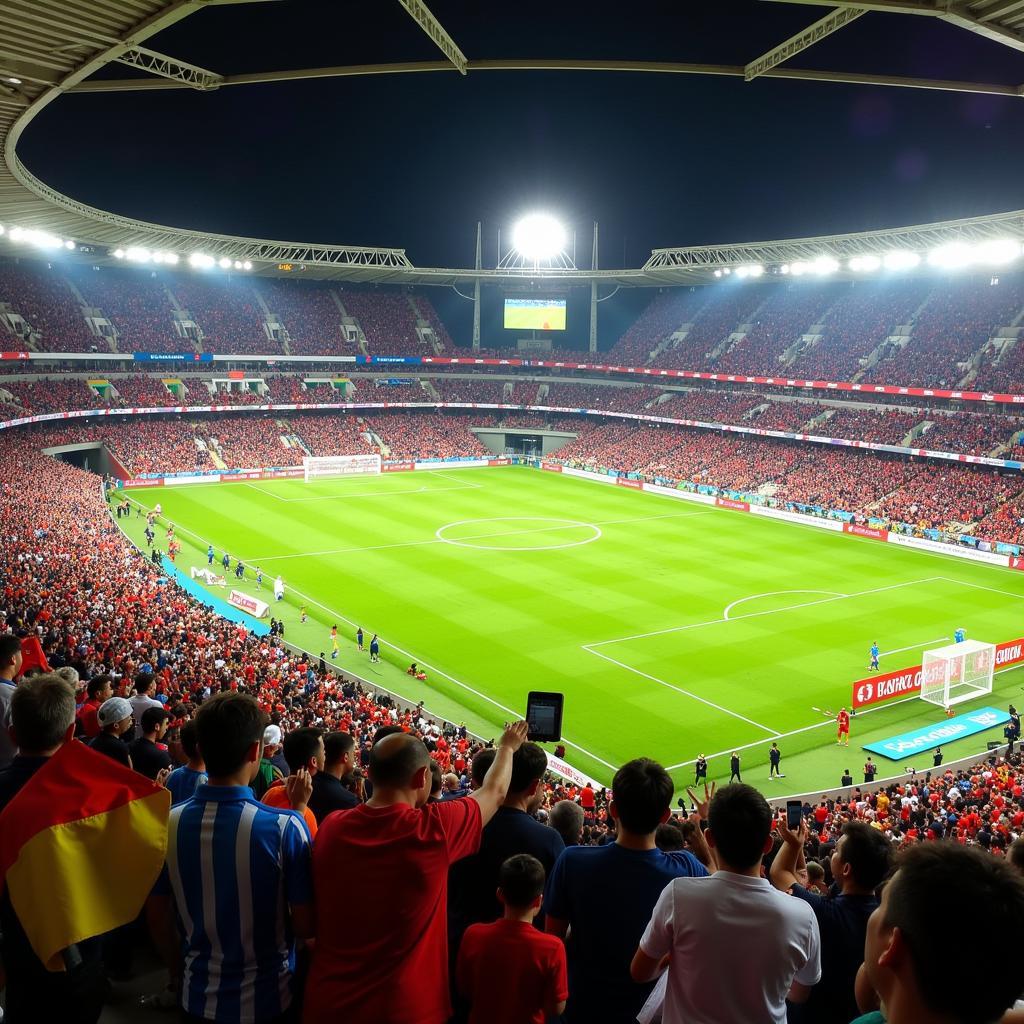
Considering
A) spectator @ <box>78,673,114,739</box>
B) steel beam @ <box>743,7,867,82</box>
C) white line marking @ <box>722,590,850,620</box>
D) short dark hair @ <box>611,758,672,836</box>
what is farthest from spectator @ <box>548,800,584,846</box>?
white line marking @ <box>722,590,850,620</box>

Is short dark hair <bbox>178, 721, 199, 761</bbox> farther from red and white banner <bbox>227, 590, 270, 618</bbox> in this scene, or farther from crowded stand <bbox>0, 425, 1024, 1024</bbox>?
red and white banner <bbox>227, 590, 270, 618</bbox>

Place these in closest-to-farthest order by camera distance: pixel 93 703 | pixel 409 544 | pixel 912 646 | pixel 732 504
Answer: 1. pixel 93 703
2. pixel 912 646
3. pixel 409 544
4. pixel 732 504

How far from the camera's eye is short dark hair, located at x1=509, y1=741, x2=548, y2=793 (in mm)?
5293

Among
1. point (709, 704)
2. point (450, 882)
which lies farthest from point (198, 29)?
point (450, 882)

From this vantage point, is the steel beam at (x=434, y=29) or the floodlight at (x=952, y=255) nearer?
the steel beam at (x=434, y=29)

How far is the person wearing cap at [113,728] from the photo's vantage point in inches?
283

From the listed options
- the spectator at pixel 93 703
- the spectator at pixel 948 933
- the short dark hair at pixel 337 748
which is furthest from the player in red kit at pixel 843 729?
the spectator at pixel 948 933

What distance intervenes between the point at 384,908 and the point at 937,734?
1017 inches

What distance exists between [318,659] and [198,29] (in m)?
18.9

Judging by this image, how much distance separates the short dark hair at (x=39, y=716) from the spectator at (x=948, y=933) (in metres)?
4.05

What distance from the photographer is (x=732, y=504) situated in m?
60.9

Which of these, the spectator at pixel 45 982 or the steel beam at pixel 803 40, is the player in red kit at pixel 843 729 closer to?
the steel beam at pixel 803 40

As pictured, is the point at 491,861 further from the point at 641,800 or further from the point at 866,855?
the point at 866,855

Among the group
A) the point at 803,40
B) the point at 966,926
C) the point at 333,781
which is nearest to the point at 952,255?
the point at 803,40
